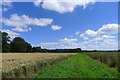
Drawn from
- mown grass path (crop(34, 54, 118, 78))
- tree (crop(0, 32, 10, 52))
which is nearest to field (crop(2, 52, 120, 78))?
mown grass path (crop(34, 54, 118, 78))

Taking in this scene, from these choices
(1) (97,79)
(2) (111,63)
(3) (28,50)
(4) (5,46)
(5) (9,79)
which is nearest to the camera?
(5) (9,79)

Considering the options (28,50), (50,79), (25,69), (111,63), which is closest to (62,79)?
(50,79)

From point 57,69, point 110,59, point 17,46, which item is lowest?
point 57,69

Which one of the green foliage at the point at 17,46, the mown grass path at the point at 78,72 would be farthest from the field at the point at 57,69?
the green foliage at the point at 17,46

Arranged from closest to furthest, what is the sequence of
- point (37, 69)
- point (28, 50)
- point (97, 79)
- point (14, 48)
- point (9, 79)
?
1. point (9, 79)
2. point (97, 79)
3. point (37, 69)
4. point (14, 48)
5. point (28, 50)

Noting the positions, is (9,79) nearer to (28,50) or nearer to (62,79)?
(62,79)

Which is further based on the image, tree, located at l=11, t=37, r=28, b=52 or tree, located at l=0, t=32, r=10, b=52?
tree, located at l=11, t=37, r=28, b=52

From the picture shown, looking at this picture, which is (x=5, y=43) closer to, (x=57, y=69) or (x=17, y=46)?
(x=17, y=46)

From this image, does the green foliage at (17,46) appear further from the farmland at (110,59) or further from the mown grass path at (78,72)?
the mown grass path at (78,72)

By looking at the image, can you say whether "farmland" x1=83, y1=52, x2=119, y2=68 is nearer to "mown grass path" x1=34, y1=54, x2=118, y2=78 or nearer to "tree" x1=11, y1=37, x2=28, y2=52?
"mown grass path" x1=34, y1=54, x2=118, y2=78

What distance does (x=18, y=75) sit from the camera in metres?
10.0

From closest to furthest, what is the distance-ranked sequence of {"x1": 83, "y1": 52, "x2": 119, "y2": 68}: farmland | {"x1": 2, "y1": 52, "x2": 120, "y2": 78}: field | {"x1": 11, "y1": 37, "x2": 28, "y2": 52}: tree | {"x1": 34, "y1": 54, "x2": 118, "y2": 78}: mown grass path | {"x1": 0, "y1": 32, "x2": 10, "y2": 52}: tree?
1. {"x1": 2, "y1": 52, "x2": 120, "y2": 78}: field
2. {"x1": 34, "y1": 54, "x2": 118, "y2": 78}: mown grass path
3. {"x1": 83, "y1": 52, "x2": 119, "y2": 68}: farmland
4. {"x1": 0, "y1": 32, "x2": 10, "y2": 52}: tree
5. {"x1": 11, "y1": 37, "x2": 28, "y2": 52}: tree

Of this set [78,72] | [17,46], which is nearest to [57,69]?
[78,72]

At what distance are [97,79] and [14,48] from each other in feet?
327
